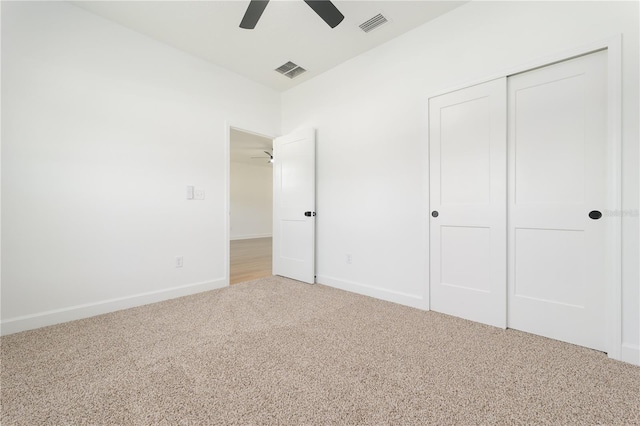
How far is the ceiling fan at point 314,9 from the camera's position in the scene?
6.16 feet

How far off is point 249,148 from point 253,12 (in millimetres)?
5160

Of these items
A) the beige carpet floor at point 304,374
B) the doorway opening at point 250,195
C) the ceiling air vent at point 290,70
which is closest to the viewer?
the beige carpet floor at point 304,374

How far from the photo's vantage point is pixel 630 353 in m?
1.68

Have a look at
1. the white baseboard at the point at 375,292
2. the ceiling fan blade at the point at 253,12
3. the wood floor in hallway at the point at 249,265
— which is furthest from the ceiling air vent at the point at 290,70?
the wood floor in hallway at the point at 249,265

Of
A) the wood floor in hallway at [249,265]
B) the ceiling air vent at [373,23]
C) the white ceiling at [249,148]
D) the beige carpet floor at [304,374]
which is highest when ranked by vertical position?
the ceiling air vent at [373,23]

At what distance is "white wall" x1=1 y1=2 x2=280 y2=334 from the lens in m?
2.13

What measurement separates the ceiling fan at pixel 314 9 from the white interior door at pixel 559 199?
1.55m

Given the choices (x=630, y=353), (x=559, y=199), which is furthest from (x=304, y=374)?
(x=559, y=199)

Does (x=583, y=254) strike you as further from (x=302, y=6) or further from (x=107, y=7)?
(x=107, y=7)

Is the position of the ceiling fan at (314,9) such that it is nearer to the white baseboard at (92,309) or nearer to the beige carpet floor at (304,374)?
the beige carpet floor at (304,374)

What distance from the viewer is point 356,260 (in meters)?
3.16

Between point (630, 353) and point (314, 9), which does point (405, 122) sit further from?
point (630, 353)

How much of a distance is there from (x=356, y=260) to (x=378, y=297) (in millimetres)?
483

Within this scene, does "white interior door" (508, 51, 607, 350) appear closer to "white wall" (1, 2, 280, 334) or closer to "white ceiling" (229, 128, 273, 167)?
"white wall" (1, 2, 280, 334)
